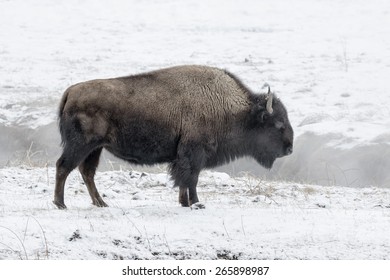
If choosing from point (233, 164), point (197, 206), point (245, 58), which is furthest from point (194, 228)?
point (245, 58)

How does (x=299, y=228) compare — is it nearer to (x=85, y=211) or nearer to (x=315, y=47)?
(x=85, y=211)

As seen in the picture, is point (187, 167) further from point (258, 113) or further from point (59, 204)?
point (59, 204)

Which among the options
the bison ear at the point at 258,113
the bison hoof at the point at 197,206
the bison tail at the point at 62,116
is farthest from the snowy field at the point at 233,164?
the bison ear at the point at 258,113

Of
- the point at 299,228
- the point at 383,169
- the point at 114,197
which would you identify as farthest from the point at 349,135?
the point at 299,228

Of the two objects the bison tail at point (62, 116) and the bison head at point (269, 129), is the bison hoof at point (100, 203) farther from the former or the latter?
the bison head at point (269, 129)

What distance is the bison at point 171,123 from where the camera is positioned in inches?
306

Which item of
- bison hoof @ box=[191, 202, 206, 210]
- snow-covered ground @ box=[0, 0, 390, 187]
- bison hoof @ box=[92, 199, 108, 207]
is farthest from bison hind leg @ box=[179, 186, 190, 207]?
snow-covered ground @ box=[0, 0, 390, 187]

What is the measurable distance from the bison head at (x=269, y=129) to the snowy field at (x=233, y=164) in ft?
1.94

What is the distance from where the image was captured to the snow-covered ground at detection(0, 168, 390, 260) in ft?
19.5

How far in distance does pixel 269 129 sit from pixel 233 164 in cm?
401

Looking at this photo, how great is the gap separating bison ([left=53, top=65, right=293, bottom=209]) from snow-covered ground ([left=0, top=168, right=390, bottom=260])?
1.67 feet

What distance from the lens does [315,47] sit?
19609mm

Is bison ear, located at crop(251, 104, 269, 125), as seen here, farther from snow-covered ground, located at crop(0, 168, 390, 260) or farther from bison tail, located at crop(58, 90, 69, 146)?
bison tail, located at crop(58, 90, 69, 146)
